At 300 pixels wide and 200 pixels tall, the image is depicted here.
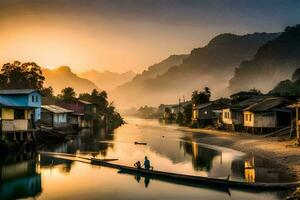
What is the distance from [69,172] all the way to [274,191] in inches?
748

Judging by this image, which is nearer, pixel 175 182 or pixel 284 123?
pixel 175 182

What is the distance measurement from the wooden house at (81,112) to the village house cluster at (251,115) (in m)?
27.7

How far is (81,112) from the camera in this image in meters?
100

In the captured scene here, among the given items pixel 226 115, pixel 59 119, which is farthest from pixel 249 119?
pixel 59 119

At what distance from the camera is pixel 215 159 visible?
43625 millimetres

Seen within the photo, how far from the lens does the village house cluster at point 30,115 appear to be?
4675 centimetres

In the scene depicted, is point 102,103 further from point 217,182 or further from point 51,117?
point 217,182

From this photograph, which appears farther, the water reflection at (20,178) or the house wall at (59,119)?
the house wall at (59,119)

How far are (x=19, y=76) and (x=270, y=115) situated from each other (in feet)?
216

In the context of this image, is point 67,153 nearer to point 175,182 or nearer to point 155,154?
point 155,154

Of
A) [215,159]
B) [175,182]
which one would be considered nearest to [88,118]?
[215,159]

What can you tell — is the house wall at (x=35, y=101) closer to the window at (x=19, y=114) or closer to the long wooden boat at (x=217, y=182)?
the window at (x=19, y=114)

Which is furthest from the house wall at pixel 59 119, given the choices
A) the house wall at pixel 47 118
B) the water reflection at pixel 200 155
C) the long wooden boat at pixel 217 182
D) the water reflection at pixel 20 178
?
the long wooden boat at pixel 217 182

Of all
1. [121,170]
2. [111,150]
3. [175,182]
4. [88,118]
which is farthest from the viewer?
[88,118]
